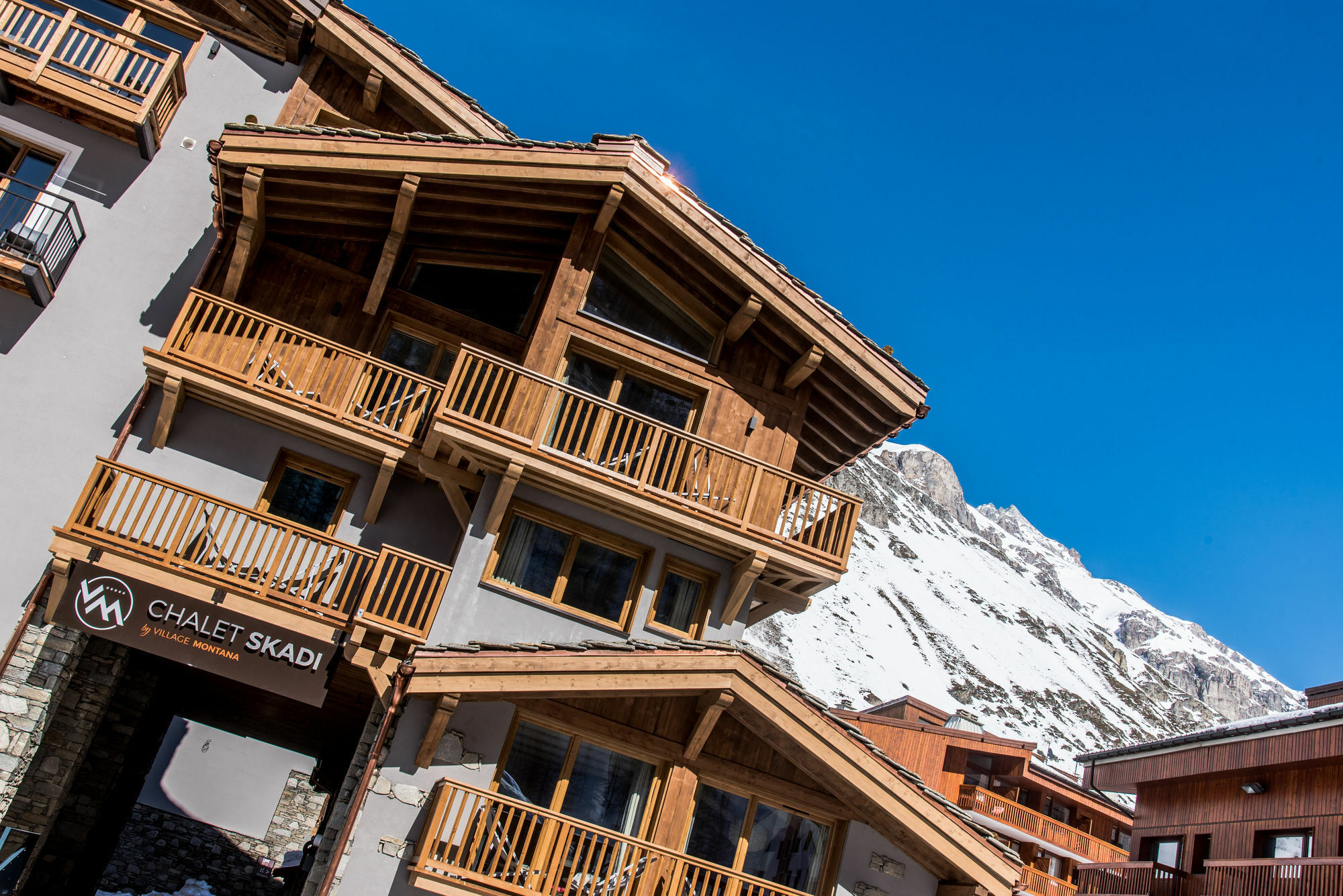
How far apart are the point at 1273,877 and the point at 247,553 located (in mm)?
17765

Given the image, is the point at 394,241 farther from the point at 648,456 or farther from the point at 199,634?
the point at 199,634

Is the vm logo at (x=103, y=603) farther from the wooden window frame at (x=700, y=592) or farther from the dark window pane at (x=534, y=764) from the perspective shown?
the wooden window frame at (x=700, y=592)

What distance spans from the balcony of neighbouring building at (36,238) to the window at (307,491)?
14.9ft

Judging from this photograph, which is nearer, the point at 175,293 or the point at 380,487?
the point at 380,487

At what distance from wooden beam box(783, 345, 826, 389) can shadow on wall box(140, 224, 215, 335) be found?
10.2 m

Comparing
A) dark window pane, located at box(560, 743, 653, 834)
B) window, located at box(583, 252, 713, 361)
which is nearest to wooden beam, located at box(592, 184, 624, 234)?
window, located at box(583, 252, 713, 361)

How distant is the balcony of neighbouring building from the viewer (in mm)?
14375

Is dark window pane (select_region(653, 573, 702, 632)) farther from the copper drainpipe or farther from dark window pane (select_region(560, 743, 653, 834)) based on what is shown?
the copper drainpipe

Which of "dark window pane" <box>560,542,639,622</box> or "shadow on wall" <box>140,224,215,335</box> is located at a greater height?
"shadow on wall" <box>140,224,215,335</box>

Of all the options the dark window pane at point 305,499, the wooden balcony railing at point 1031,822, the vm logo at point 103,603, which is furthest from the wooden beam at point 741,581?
the wooden balcony railing at point 1031,822

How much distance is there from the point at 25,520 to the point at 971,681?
98.3 metres

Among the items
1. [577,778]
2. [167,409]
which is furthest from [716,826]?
[167,409]

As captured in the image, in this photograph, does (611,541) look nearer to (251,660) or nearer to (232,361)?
(251,660)

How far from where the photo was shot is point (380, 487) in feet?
48.0
